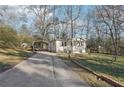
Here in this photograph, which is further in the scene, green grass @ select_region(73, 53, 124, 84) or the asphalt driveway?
green grass @ select_region(73, 53, 124, 84)

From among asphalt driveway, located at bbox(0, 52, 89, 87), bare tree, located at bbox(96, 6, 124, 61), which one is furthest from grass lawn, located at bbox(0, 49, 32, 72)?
bare tree, located at bbox(96, 6, 124, 61)

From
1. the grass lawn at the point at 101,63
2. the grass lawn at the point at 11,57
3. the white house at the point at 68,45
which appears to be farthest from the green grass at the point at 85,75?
the grass lawn at the point at 11,57

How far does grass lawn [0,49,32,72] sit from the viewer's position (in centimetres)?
652

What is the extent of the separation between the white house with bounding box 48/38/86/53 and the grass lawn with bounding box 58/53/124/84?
13cm

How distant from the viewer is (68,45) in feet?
22.2

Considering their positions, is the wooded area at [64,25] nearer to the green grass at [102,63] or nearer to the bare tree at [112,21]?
the bare tree at [112,21]

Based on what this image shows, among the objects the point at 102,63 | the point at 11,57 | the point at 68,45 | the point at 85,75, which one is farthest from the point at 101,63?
the point at 11,57

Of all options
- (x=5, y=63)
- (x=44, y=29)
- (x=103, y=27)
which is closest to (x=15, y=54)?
(x=5, y=63)

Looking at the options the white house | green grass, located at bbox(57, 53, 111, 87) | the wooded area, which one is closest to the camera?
green grass, located at bbox(57, 53, 111, 87)

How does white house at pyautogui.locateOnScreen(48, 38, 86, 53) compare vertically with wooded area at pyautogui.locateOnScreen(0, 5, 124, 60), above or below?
below

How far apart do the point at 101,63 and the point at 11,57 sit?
184 centimetres

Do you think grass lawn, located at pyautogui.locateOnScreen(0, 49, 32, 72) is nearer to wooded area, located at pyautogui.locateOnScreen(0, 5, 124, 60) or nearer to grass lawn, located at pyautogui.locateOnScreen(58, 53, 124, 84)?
wooded area, located at pyautogui.locateOnScreen(0, 5, 124, 60)

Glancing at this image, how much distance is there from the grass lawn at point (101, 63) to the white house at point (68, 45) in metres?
0.13
